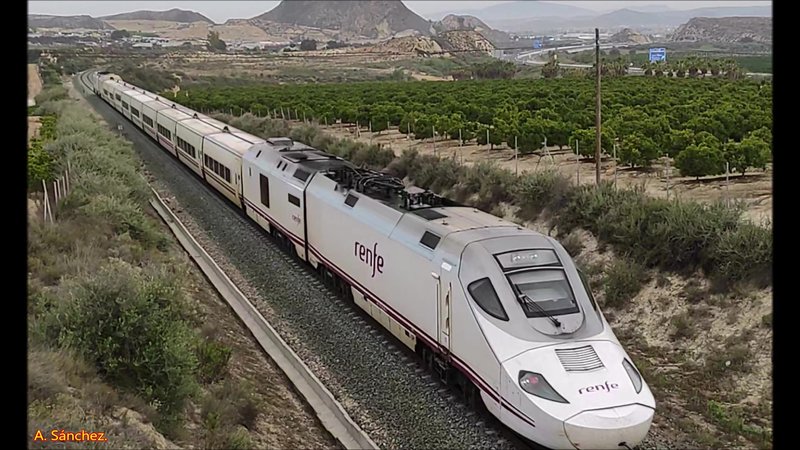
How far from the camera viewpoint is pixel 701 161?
960 inches

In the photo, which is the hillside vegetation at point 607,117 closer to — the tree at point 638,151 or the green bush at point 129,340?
the tree at point 638,151

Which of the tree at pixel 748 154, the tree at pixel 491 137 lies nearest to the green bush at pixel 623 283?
the tree at pixel 748 154

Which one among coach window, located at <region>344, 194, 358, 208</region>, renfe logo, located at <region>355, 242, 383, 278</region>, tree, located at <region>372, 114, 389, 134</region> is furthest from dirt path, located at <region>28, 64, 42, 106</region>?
renfe logo, located at <region>355, 242, 383, 278</region>

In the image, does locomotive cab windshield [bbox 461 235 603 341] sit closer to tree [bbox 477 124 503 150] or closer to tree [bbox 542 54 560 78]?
tree [bbox 477 124 503 150]

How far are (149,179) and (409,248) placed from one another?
83.3 feet

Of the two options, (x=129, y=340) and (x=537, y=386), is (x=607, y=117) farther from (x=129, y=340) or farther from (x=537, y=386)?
(x=129, y=340)

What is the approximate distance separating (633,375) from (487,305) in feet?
7.76

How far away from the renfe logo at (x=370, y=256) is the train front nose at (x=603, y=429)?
621 centimetres

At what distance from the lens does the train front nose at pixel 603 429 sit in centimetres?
966

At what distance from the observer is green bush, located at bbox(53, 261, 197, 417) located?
1112 centimetres

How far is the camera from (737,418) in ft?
39.2
